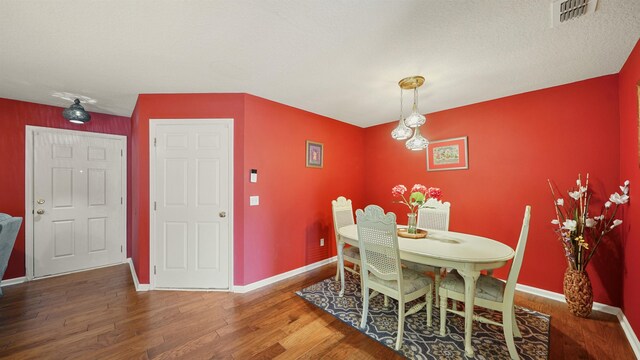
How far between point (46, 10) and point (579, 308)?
4.78 m

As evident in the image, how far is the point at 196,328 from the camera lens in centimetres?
205

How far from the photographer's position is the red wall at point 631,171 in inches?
71.7

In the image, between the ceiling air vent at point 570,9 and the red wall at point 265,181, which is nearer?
the ceiling air vent at point 570,9

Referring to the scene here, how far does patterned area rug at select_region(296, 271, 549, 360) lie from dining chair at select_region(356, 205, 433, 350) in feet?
0.37

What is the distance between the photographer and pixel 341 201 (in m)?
3.13

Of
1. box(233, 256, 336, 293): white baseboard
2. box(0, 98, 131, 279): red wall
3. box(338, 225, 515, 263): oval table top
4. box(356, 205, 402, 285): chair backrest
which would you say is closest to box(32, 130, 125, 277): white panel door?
box(0, 98, 131, 279): red wall

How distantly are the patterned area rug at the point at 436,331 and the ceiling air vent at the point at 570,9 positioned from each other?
237cm

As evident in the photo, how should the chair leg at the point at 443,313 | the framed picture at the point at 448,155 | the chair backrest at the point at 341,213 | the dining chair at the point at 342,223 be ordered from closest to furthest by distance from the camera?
the chair leg at the point at 443,313
the dining chair at the point at 342,223
the chair backrest at the point at 341,213
the framed picture at the point at 448,155

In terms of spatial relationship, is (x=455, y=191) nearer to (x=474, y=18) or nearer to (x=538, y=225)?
(x=538, y=225)

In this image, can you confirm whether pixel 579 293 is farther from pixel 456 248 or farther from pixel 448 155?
pixel 448 155

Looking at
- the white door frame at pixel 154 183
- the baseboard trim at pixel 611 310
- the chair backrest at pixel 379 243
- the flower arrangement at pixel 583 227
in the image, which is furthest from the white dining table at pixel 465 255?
the white door frame at pixel 154 183

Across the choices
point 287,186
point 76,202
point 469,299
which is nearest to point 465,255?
point 469,299

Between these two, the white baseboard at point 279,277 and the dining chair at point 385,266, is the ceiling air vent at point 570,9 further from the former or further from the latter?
the white baseboard at point 279,277

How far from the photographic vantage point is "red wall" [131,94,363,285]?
277 centimetres
